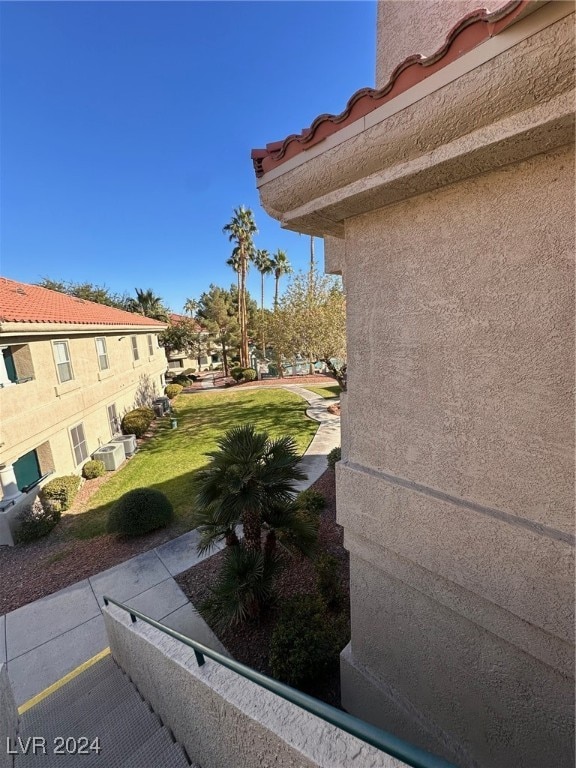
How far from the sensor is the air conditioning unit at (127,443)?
16812 mm

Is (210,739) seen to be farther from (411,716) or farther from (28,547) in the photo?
(28,547)

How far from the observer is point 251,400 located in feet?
88.3

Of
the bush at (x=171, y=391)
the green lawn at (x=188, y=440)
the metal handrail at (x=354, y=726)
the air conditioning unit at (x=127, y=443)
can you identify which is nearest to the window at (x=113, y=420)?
the air conditioning unit at (x=127, y=443)

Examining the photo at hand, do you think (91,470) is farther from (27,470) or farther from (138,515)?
(138,515)

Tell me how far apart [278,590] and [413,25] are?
862 centimetres

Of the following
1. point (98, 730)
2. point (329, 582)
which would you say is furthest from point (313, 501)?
point (98, 730)

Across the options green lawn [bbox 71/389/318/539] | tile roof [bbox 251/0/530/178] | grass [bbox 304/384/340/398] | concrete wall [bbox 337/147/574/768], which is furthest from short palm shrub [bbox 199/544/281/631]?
grass [bbox 304/384/340/398]

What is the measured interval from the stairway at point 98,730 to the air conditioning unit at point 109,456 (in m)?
11.0

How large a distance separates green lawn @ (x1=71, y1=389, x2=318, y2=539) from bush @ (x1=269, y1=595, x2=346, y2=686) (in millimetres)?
3918

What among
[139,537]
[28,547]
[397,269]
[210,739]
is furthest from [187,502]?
[397,269]

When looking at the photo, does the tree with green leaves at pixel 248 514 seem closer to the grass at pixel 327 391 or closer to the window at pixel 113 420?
the window at pixel 113 420

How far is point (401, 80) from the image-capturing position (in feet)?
7.14

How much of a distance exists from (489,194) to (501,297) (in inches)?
28.6

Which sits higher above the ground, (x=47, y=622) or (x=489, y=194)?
(x=489, y=194)
